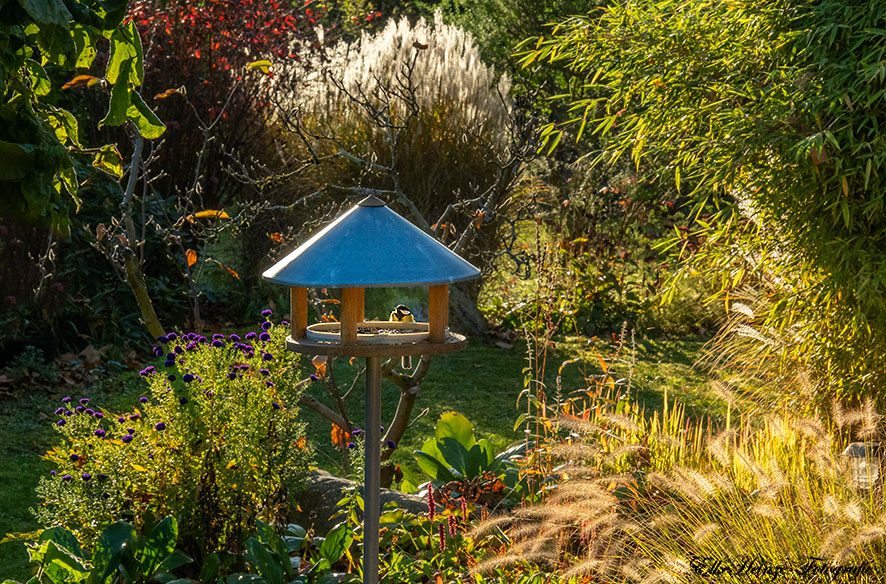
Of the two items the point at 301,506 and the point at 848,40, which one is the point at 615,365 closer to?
the point at 848,40

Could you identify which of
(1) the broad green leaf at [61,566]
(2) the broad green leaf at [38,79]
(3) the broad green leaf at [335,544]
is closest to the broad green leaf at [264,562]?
(3) the broad green leaf at [335,544]

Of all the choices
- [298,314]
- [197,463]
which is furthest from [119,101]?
[197,463]

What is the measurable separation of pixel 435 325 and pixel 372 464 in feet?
1.27

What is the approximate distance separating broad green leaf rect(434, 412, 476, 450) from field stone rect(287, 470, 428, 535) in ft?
1.09

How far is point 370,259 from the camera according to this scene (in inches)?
84.4

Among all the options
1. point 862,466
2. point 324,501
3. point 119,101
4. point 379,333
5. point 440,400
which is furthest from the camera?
point 440,400

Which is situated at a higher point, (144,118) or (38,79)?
(38,79)

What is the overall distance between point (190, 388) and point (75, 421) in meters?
0.36

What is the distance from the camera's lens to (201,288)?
7727 mm

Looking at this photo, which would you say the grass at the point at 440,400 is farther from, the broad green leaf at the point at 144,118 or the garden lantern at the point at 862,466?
the broad green leaf at the point at 144,118

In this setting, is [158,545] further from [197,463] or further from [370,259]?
[370,259]

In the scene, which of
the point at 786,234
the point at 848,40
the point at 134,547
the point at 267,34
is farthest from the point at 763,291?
the point at 267,34

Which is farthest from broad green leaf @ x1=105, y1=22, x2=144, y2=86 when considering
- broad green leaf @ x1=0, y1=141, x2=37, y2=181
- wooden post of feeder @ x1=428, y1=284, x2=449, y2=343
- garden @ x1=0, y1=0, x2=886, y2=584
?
wooden post of feeder @ x1=428, y1=284, x2=449, y2=343

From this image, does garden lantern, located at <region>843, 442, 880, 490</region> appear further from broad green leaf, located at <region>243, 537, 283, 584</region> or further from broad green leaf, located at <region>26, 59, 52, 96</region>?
broad green leaf, located at <region>26, 59, 52, 96</region>
